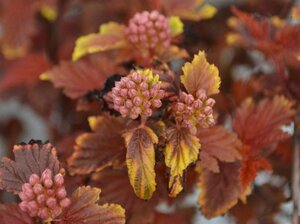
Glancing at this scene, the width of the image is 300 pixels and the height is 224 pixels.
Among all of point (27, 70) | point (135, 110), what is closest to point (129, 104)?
point (135, 110)

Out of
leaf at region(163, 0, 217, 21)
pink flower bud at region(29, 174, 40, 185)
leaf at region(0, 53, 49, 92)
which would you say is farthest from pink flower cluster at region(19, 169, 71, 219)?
leaf at region(0, 53, 49, 92)

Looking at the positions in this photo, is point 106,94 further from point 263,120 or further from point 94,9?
point 94,9

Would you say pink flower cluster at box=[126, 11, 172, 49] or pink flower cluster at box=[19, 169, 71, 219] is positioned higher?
pink flower cluster at box=[126, 11, 172, 49]

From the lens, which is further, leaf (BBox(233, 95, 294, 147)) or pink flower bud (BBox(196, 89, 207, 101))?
leaf (BBox(233, 95, 294, 147))

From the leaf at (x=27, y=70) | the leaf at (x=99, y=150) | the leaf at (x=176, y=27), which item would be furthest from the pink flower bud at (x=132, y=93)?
the leaf at (x=27, y=70)

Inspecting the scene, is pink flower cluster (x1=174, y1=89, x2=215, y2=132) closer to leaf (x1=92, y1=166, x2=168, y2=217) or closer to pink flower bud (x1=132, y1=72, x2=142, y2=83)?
pink flower bud (x1=132, y1=72, x2=142, y2=83)

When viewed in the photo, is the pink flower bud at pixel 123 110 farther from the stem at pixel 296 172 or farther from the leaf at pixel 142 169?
the stem at pixel 296 172

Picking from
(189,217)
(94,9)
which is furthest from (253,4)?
(189,217)

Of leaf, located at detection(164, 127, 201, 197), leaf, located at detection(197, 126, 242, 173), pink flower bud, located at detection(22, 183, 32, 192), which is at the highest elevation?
pink flower bud, located at detection(22, 183, 32, 192)
